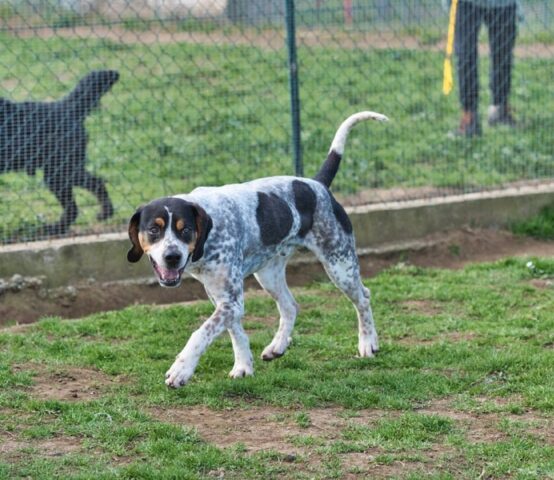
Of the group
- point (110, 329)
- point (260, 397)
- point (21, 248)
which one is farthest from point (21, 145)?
point (260, 397)

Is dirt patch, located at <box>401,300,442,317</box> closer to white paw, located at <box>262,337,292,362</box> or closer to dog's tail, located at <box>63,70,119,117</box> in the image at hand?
white paw, located at <box>262,337,292,362</box>

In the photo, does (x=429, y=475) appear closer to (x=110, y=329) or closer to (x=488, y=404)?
(x=488, y=404)

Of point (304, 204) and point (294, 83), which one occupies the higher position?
point (294, 83)

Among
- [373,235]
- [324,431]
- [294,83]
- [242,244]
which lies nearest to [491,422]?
[324,431]

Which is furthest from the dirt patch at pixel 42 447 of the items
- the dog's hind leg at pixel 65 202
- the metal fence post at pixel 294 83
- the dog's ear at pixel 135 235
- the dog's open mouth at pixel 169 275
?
the metal fence post at pixel 294 83

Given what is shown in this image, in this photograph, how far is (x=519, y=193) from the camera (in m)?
9.41

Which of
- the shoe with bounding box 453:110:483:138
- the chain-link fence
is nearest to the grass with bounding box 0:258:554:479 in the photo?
the chain-link fence

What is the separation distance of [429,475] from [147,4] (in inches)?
193

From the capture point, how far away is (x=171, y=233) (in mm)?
5605

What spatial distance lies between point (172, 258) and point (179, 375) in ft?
1.82

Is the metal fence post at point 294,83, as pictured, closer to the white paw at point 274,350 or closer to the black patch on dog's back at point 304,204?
the black patch on dog's back at point 304,204

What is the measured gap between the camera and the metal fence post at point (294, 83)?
27.6ft

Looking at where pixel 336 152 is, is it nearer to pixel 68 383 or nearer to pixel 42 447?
pixel 68 383

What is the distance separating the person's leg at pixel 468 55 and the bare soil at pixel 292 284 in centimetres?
175
